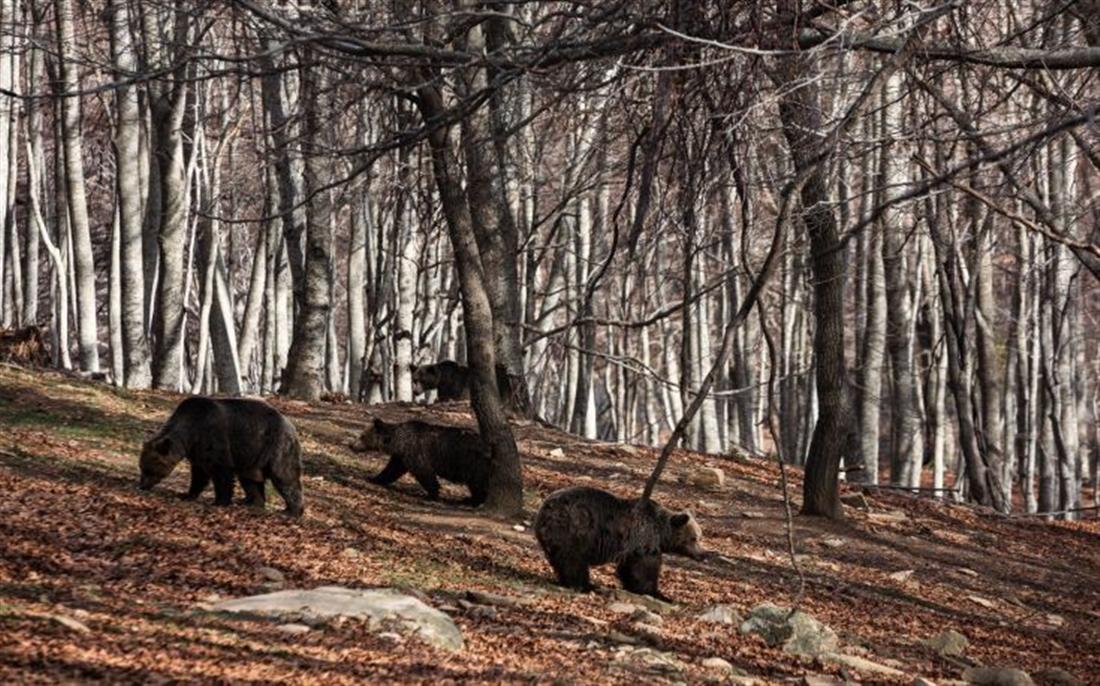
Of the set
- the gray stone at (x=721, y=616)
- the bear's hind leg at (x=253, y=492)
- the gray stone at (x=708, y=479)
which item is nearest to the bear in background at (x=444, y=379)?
the gray stone at (x=708, y=479)

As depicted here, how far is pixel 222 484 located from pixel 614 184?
10.4m

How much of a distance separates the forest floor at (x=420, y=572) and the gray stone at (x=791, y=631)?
152 mm

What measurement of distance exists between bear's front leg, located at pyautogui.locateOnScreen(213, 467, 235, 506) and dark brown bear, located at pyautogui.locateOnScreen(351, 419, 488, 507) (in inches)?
134

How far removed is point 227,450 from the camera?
11.5m

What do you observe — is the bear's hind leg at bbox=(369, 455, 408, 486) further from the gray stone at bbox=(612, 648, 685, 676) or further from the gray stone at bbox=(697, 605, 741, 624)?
the gray stone at bbox=(612, 648, 685, 676)

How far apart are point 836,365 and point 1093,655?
5233 mm

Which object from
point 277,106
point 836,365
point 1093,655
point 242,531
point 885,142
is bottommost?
point 1093,655

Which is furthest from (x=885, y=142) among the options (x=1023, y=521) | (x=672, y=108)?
(x=1023, y=521)

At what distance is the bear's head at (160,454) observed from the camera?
11320 millimetres

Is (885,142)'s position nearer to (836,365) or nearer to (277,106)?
(836,365)

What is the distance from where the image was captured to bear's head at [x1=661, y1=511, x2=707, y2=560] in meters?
11.6

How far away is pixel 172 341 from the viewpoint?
69.2ft

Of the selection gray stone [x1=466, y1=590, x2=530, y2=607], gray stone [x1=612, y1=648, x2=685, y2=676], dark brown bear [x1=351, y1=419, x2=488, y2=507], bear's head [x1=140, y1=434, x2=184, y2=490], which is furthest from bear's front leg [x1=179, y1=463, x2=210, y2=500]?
gray stone [x1=612, y1=648, x2=685, y2=676]

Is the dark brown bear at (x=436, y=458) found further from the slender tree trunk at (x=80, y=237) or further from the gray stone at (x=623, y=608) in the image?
the slender tree trunk at (x=80, y=237)
